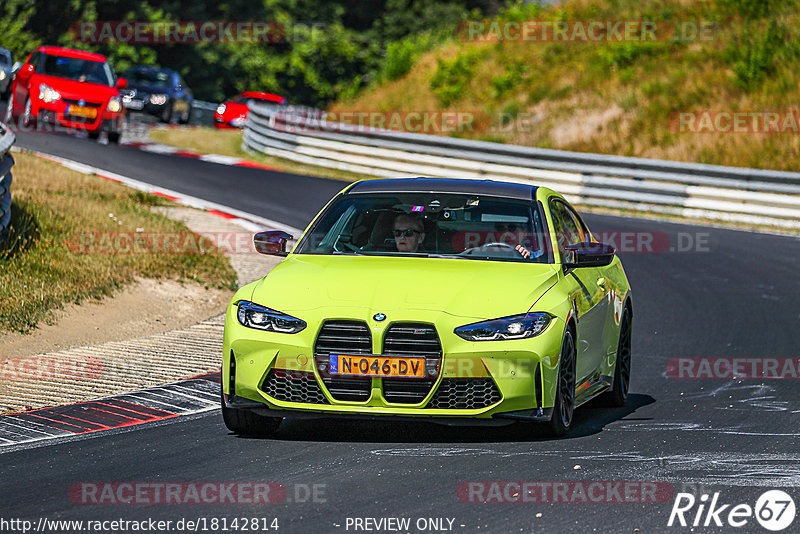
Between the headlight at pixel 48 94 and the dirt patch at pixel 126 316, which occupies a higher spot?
the headlight at pixel 48 94

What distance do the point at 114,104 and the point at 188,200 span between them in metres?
7.75

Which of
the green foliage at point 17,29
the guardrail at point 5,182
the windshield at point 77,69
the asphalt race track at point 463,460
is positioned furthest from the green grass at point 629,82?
the asphalt race track at point 463,460

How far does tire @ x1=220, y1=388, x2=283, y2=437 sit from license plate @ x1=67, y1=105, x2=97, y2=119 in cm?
2149

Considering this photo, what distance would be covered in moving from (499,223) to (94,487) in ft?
10.5

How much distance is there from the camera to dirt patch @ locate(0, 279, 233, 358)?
11141 millimetres

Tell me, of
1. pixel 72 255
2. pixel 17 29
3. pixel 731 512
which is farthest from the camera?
pixel 17 29

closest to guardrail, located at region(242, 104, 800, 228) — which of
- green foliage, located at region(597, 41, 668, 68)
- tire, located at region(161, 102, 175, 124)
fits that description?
tire, located at region(161, 102, 175, 124)

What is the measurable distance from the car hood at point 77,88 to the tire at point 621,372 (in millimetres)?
20437

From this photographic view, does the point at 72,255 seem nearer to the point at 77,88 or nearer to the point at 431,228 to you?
the point at 431,228

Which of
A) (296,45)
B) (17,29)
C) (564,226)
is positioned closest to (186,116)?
A: (17,29)

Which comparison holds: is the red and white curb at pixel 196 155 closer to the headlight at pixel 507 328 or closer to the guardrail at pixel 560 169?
the guardrail at pixel 560 169

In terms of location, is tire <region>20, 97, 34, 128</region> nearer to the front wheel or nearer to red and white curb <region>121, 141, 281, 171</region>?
the front wheel

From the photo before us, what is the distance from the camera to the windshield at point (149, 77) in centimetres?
3807

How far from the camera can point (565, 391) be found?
784 cm
